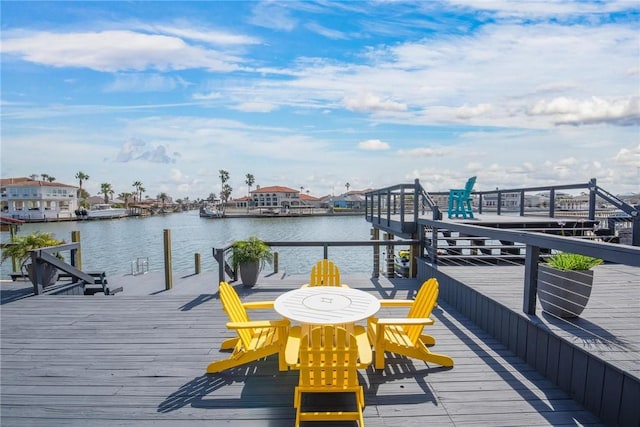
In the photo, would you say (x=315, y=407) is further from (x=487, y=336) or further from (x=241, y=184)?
(x=241, y=184)

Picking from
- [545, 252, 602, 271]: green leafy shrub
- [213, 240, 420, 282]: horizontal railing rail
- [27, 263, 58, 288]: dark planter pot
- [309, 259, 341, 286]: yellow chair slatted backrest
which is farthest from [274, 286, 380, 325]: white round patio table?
[27, 263, 58, 288]: dark planter pot

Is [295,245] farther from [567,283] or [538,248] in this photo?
[567,283]

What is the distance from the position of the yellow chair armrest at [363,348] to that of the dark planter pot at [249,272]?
11.6 ft

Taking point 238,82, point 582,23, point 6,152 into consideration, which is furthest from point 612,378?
point 6,152

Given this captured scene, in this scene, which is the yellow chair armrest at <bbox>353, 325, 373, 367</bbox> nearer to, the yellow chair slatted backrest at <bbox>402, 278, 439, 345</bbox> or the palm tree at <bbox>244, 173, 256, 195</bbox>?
the yellow chair slatted backrest at <bbox>402, 278, 439, 345</bbox>

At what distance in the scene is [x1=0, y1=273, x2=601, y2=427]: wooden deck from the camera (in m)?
2.53

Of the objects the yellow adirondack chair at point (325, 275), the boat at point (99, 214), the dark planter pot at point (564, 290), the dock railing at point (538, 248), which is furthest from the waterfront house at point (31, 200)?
the dark planter pot at point (564, 290)

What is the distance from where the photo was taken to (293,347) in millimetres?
2848

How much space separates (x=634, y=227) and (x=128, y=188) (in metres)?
117

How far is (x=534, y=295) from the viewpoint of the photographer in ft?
10.9

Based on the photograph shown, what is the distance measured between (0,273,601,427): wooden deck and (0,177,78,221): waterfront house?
71707 millimetres

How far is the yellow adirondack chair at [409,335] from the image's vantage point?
317cm

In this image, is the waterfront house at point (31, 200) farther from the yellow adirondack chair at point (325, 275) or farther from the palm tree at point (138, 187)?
the yellow adirondack chair at point (325, 275)

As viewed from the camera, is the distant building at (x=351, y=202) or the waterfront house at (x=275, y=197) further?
the waterfront house at (x=275, y=197)
